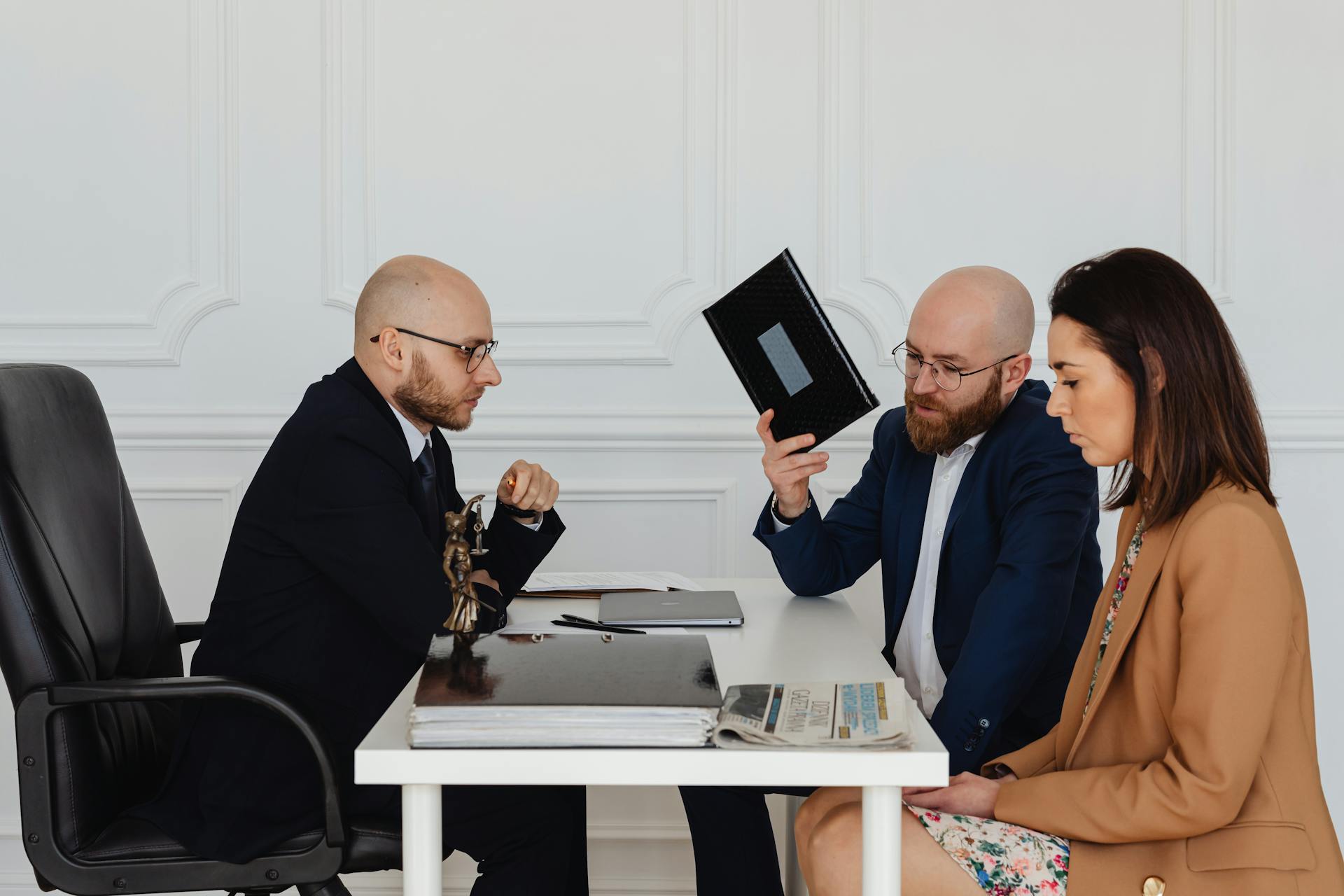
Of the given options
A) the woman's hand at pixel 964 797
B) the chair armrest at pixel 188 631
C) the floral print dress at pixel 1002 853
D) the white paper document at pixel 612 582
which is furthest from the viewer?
the white paper document at pixel 612 582

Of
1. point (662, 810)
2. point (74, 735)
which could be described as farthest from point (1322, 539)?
point (74, 735)

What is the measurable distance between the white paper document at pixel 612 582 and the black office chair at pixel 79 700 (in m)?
0.58

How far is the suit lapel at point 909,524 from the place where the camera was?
2.00 m

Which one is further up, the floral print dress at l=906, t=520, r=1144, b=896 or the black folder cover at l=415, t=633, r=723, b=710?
the black folder cover at l=415, t=633, r=723, b=710

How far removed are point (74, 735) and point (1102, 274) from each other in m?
1.49

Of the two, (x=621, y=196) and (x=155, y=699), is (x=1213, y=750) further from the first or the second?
(x=621, y=196)

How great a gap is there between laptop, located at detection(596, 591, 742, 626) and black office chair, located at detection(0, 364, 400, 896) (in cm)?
46

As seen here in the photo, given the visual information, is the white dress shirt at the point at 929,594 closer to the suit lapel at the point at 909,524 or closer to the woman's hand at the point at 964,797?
the suit lapel at the point at 909,524

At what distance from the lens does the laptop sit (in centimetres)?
174

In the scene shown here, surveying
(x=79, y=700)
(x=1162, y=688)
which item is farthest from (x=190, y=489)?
(x=1162, y=688)

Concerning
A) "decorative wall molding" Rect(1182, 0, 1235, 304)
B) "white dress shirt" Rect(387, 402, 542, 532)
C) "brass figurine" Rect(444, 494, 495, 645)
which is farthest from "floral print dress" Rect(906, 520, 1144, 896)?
"decorative wall molding" Rect(1182, 0, 1235, 304)

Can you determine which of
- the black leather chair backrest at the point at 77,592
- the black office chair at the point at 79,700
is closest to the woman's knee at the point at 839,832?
the black office chair at the point at 79,700

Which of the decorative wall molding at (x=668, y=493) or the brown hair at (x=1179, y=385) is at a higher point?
the brown hair at (x=1179, y=385)

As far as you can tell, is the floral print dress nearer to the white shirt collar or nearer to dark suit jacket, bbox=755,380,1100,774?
dark suit jacket, bbox=755,380,1100,774
